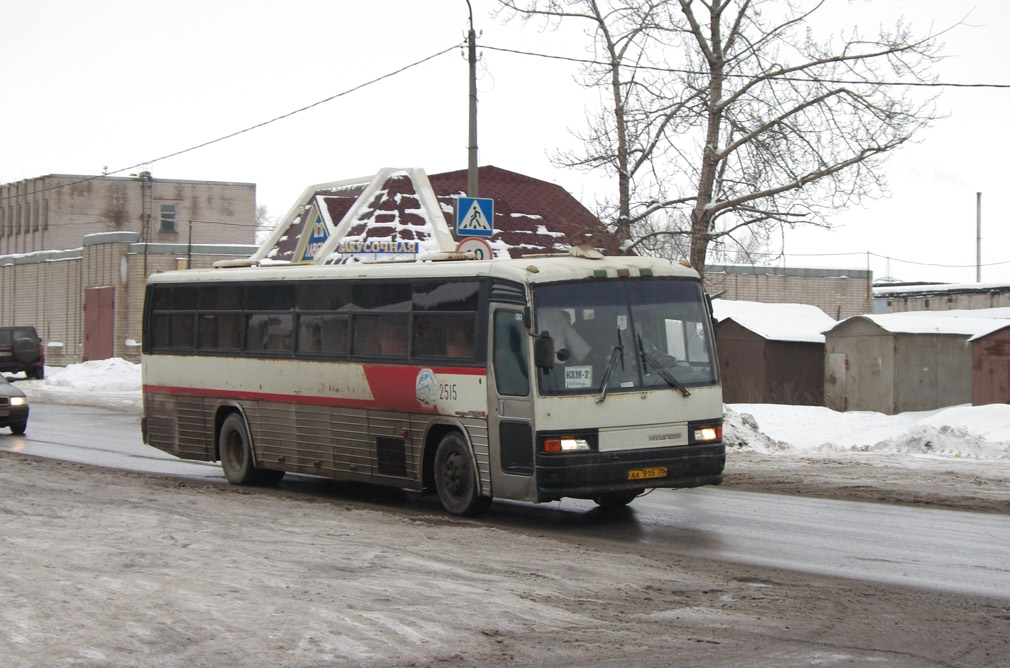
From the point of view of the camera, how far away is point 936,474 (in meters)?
16.4

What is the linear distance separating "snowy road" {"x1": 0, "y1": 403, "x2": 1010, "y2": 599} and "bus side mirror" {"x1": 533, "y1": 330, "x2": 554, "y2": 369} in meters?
1.61

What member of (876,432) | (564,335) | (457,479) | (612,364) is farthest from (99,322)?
(612,364)

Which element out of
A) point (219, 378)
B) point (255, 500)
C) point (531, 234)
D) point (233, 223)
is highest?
point (233, 223)

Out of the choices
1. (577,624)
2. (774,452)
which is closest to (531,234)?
(774,452)

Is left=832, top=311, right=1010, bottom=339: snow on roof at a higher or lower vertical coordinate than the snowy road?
higher

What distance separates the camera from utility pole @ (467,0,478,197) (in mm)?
23031

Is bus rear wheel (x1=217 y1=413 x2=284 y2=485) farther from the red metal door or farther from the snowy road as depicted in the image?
the red metal door

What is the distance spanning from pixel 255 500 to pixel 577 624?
7787 mm

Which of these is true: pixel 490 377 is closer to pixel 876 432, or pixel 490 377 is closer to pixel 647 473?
pixel 647 473

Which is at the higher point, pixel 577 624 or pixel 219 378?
pixel 219 378

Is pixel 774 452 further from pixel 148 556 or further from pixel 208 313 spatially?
pixel 148 556

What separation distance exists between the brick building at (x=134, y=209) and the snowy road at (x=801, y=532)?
64348 mm

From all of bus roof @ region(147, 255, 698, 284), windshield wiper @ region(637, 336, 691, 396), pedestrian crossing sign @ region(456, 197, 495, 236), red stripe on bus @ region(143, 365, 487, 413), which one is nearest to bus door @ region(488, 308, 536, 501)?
red stripe on bus @ region(143, 365, 487, 413)

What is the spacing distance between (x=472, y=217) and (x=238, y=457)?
6356mm
